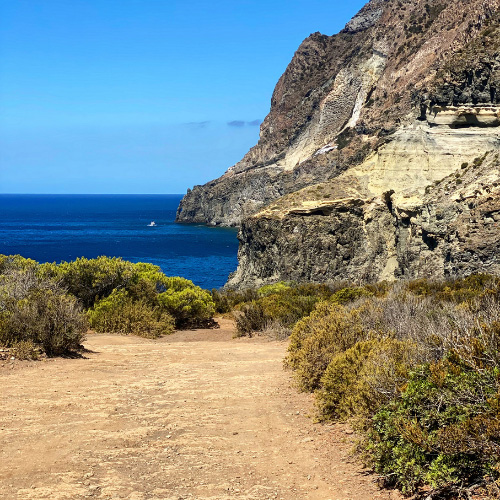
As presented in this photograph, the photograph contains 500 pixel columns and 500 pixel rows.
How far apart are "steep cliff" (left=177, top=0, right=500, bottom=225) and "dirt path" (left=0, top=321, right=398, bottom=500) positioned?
105 ft

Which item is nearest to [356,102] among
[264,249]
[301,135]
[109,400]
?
[301,135]

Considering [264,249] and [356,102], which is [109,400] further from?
[356,102]

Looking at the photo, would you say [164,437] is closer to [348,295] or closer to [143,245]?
[348,295]

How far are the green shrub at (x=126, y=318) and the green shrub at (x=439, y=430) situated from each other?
499 inches

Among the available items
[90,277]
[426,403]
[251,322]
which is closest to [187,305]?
[251,322]

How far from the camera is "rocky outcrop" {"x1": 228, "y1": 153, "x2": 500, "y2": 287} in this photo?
3086 centimetres

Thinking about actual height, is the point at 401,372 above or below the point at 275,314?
above

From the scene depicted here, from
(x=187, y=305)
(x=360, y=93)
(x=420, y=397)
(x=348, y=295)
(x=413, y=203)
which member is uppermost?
(x=360, y=93)

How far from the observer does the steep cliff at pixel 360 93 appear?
128ft

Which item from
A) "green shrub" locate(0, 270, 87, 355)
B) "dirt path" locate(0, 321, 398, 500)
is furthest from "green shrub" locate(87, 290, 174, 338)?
"dirt path" locate(0, 321, 398, 500)

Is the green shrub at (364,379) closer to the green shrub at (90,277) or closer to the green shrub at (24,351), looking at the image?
the green shrub at (24,351)

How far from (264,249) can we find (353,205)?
792 centimetres

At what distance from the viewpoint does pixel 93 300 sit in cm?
2041

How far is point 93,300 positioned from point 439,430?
54.5 feet
